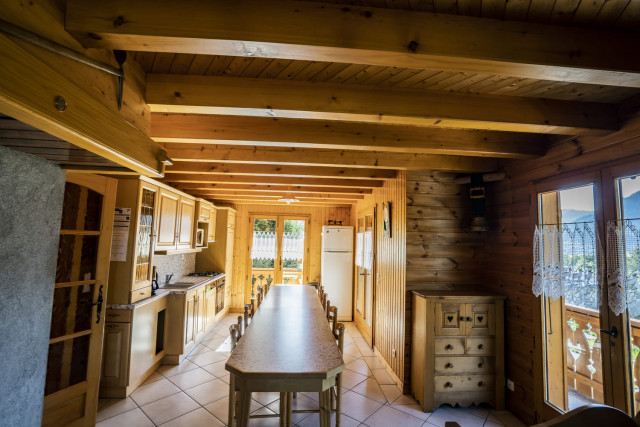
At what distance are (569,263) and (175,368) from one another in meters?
4.38

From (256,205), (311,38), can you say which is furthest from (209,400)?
(256,205)

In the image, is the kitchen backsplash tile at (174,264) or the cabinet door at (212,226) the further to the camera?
A: the cabinet door at (212,226)

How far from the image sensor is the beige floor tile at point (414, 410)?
2.80m

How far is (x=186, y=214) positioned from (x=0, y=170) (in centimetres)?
310

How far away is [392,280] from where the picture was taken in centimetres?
372

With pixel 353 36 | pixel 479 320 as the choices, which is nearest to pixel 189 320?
pixel 479 320

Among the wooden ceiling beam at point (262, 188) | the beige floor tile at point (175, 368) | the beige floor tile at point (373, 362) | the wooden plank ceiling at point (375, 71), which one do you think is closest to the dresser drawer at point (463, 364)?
the beige floor tile at point (373, 362)

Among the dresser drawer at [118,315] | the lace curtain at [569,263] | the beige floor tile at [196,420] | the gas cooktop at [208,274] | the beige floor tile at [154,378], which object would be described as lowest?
the beige floor tile at [154,378]

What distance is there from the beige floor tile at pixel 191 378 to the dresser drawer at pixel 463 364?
257 centimetres

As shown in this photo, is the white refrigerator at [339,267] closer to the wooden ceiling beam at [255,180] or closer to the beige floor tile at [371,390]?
the wooden ceiling beam at [255,180]

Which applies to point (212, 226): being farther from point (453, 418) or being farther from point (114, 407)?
point (453, 418)

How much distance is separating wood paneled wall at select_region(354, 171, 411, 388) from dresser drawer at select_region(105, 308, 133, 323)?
2.95 meters

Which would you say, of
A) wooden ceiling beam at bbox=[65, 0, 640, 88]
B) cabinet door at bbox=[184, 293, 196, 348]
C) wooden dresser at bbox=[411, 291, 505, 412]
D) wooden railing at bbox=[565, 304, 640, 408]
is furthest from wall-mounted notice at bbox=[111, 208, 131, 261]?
wooden railing at bbox=[565, 304, 640, 408]

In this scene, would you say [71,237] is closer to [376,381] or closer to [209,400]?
[209,400]
